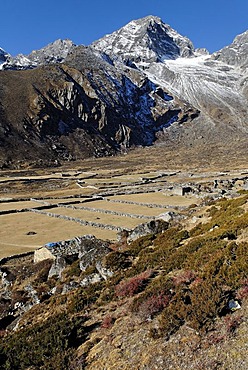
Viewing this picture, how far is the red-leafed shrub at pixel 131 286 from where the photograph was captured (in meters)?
13.1

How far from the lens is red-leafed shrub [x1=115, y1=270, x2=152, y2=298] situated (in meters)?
13.1

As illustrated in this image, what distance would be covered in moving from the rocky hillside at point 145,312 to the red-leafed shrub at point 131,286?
0.14ft

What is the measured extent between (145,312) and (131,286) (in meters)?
2.69

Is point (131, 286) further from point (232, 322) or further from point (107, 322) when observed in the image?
point (232, 322)

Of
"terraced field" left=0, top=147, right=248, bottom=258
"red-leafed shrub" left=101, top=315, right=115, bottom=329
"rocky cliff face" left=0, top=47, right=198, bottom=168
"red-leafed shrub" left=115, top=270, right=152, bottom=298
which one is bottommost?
"terraced field" left=0, top=147, right=248, bottom=258

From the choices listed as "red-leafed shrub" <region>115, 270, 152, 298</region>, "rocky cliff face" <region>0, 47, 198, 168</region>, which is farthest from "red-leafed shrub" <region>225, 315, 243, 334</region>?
"rocky cliff face" <region>0, 47, 198, 168</region>

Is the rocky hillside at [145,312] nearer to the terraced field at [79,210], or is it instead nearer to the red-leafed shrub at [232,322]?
the red-leafed shrub at [232,322]

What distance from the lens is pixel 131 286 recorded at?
524 inches

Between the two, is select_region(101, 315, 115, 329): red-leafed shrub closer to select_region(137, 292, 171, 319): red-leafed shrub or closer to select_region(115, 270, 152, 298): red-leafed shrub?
select_region(137, 292, 171, 319): red-leafed shrub

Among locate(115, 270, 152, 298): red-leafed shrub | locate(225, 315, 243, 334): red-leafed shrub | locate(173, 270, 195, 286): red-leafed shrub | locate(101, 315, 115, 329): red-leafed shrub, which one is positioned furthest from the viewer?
locate(115, 270, 152, 298): red-leafed shrub

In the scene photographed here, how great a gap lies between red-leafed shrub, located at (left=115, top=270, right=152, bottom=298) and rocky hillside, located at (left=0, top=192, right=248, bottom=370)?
4cm

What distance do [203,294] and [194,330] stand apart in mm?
1328

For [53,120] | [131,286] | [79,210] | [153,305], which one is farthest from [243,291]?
[53,120]

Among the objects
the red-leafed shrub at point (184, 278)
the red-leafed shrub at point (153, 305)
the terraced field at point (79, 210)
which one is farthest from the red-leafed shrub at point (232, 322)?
the terraced field at point (79, 210)
